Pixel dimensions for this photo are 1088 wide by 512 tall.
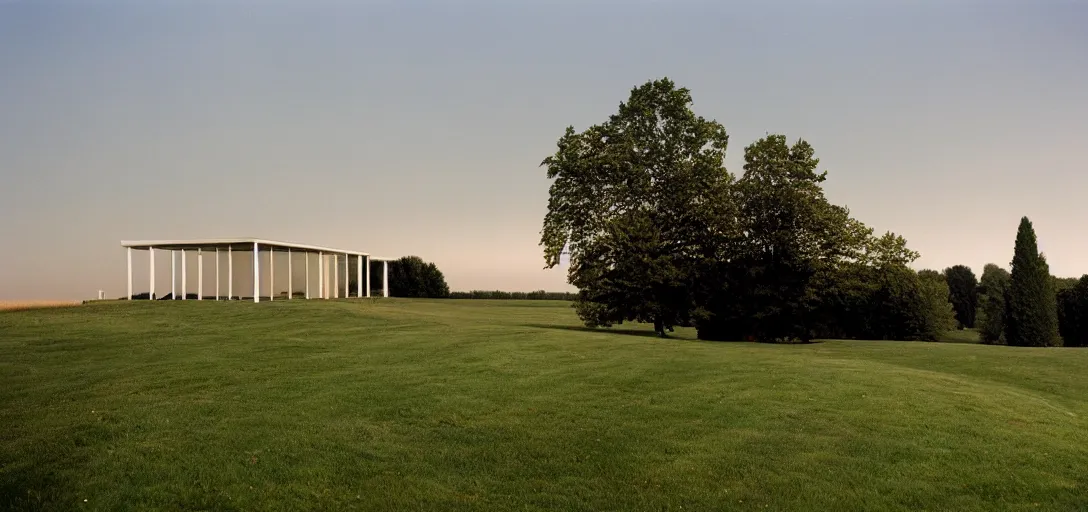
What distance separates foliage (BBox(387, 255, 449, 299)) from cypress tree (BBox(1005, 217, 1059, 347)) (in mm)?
61308

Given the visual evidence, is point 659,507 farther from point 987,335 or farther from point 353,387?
point 987,335

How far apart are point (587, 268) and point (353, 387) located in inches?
790

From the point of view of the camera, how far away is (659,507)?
9.00m

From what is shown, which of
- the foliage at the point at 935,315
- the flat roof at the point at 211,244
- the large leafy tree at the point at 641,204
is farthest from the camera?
the foliage at the point at 935,315

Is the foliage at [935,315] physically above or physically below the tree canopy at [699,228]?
below

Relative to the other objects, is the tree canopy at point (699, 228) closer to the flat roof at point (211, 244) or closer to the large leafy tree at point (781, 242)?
the large leafy tree at point (781, 242)

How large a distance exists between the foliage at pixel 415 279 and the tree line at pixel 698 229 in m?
53.9

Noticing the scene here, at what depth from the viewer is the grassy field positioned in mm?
9383

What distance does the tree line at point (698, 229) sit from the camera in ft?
115

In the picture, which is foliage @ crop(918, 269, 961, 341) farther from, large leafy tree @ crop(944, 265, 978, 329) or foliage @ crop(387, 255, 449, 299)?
foliage @ crop(387, 255, 449, 299)

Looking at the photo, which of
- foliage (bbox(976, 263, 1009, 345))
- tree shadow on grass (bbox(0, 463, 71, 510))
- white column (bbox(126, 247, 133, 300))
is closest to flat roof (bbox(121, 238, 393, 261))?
white column (bbox(126, 247, 133, 300))

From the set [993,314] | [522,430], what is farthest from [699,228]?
[993,314]

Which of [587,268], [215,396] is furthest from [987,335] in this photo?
[215,396]

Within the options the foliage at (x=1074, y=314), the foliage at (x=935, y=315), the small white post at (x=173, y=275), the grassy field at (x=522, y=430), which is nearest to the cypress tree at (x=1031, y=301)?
the foliage at (x=935, y=315)
